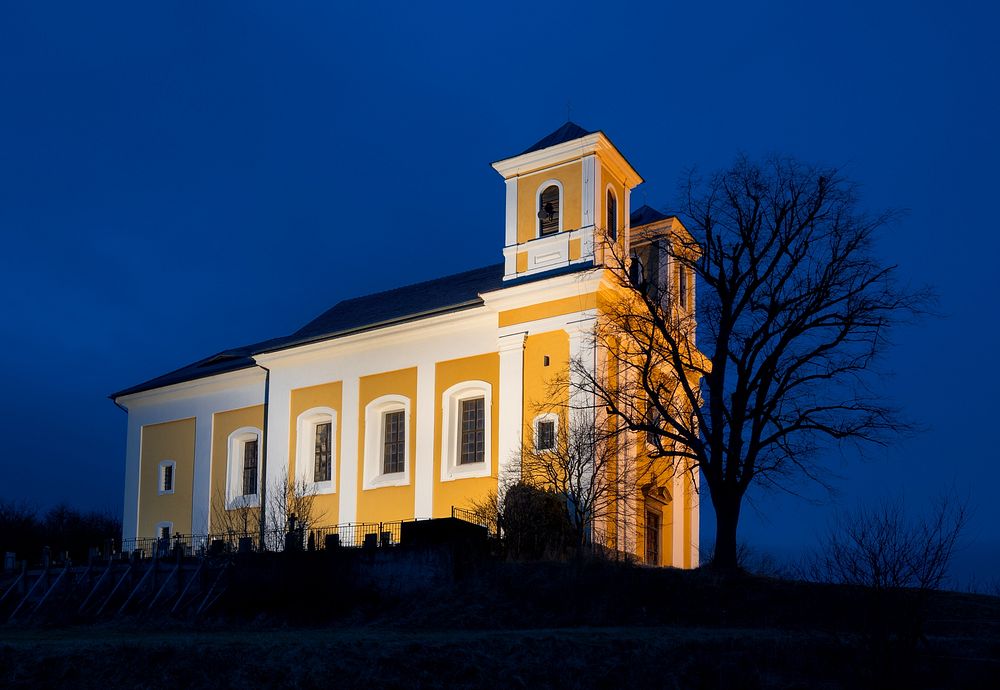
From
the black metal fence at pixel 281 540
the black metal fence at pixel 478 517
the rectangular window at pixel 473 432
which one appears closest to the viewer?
the black metal fence at pixel 281 540

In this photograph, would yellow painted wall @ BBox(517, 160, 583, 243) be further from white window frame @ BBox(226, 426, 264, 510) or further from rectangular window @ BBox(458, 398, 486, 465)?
white window frame @ BBox(226, 426, 264, 510)

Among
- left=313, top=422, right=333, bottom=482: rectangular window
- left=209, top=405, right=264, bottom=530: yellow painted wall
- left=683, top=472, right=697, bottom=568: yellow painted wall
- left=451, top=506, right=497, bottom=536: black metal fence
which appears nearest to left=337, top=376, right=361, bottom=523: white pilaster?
left=313, top=422, right=333, bottom=482: rectangular window

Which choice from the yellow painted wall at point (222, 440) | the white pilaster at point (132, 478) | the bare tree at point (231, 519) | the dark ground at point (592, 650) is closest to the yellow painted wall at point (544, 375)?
the bare tree at point (231, 519)

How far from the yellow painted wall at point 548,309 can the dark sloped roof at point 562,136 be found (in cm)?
499

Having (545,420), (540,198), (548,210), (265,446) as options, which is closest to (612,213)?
(548,210)

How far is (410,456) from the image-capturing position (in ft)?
116

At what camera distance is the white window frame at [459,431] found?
3359 centimetres

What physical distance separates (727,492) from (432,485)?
1108 cm

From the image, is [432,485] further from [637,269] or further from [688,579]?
[688,579]

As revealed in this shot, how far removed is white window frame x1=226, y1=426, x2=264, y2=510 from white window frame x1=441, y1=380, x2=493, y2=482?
7.77 m

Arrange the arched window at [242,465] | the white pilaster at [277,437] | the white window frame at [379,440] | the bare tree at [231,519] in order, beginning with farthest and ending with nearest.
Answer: the arched window at [242,465]
the bare tree at [231,519]
the white pilaster at [277,437]
the white window frame at [379,440]

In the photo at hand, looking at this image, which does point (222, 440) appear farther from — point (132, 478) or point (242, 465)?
point (132, 478)

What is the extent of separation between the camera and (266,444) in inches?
1533

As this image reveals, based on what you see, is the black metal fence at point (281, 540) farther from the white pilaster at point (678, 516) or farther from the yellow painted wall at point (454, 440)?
the white pilaster at point (678, 516)
